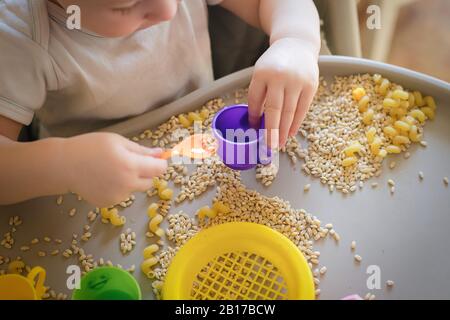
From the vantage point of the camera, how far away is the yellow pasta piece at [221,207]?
0.79 metres

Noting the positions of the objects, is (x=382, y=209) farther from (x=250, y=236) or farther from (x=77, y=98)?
(x=77, y=98)

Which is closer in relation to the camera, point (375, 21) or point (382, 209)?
point (382, 209)

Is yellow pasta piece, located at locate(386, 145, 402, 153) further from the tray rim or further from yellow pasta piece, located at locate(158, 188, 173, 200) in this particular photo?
yellow pasta piece, located at locate(158, 188, 173, 200)

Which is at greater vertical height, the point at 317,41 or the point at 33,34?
the point at 33,34

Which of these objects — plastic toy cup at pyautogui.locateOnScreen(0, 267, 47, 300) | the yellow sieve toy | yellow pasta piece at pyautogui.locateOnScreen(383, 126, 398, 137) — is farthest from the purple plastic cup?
plastic toy cup at pyautogui.locateOnScreen(0, 267, 47, 300)

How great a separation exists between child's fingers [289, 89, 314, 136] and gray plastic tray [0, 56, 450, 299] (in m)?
0.06

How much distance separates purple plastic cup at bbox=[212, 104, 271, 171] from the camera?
78 cm

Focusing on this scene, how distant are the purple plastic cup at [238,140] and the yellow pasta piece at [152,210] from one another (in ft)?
0.44

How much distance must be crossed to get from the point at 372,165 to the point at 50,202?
543 mm

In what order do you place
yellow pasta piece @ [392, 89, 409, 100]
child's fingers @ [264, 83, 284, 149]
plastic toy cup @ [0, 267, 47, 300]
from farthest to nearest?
yellow pasta piece @ [392, 89, 409, 100], child's fingers @ [264, 83, 284, 149], plastic toy cup @ [0, 267, 47, 300]

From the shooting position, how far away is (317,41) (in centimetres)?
86
